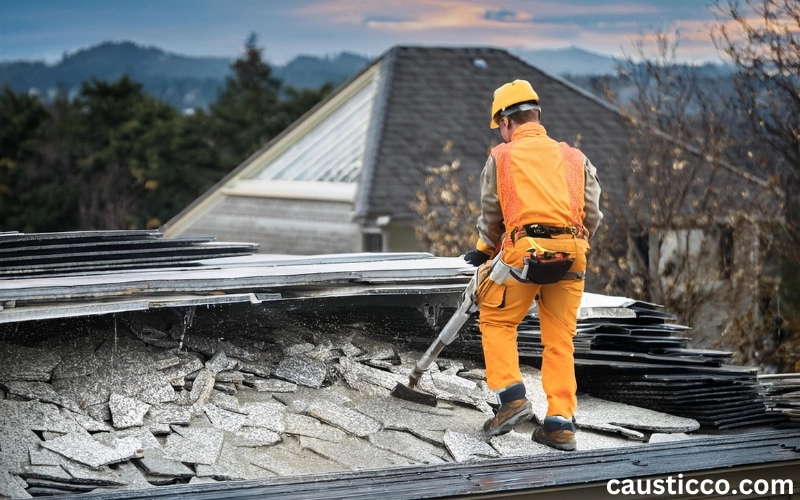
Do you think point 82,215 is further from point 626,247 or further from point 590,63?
point 626,247

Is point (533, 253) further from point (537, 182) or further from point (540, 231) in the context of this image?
point (537, 182)

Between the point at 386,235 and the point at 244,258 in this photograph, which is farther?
the point at 386,235

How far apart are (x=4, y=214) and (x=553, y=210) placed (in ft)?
129

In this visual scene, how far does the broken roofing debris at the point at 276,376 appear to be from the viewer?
4797 mm

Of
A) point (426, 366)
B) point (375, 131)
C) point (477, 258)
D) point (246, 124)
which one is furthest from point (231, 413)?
point (246, 124)

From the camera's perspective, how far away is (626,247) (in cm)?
1262

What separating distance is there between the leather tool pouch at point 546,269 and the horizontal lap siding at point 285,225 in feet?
→ 37.1

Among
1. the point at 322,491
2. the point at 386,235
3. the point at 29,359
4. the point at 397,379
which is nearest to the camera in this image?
the point at 322,491

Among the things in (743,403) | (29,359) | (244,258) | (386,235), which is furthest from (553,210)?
(386,235)

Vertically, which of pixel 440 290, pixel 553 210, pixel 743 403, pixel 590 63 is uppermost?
pixel 590 63

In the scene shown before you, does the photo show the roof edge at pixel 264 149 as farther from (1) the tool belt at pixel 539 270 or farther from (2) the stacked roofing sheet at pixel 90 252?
(1) the tool belt at pixel 539 270

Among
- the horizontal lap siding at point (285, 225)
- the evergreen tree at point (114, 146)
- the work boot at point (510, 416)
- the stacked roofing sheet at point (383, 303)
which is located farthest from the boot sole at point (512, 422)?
the evergreen tree at point (114, 146)

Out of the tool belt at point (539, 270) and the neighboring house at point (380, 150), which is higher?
the neighboring house at point (380, 150)

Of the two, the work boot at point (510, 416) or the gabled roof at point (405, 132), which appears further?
the gabled roof at point (405, 132)
